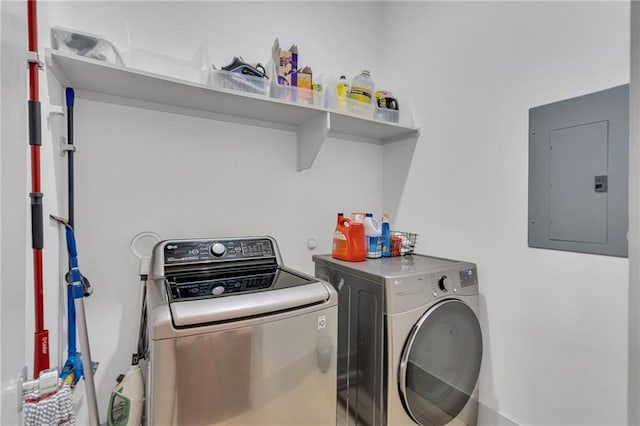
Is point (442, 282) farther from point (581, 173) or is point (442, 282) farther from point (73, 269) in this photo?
point (73, 269)

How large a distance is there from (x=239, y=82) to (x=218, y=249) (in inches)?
32.1

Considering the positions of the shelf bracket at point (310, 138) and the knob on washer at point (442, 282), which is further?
the shelf bracket at point (310, 138)

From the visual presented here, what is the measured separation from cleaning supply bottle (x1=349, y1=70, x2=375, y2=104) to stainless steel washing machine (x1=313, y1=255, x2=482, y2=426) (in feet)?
3.19

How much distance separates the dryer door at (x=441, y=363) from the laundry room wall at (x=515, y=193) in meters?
0.18

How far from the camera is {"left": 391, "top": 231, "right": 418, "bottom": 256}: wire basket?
1937mm

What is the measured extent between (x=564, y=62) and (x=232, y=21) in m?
1.72

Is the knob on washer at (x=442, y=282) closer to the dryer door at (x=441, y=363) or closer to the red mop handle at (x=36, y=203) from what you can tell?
the dryer door at (x=441, y=363)

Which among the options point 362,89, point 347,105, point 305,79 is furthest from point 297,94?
point 362,89

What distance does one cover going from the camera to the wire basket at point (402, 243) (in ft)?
6.35

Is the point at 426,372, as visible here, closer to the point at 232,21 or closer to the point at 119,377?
the point at 119,377

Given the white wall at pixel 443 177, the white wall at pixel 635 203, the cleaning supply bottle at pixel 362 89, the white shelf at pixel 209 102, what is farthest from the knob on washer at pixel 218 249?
the white wall at pixel 635 203

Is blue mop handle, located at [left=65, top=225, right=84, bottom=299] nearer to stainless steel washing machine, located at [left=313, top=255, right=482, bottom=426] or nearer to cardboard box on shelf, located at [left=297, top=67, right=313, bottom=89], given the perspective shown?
stainless steel washing machine, located at [left=313, top=255, right=482, bottom=426]

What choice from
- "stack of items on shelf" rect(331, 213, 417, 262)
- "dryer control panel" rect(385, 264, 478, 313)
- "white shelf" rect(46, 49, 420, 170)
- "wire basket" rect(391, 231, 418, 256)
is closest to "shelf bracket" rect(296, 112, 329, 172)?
"white shelf" rect(46, 49, 420, 170)

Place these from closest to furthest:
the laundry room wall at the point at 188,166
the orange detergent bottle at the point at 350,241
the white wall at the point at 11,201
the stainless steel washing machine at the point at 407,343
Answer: the white wall at the point at 11,201
the stainless steel washing machine at the point at 407,343
the laundry room wall at the point at 188,166
the orange detergent bottle at the point at 350,241
